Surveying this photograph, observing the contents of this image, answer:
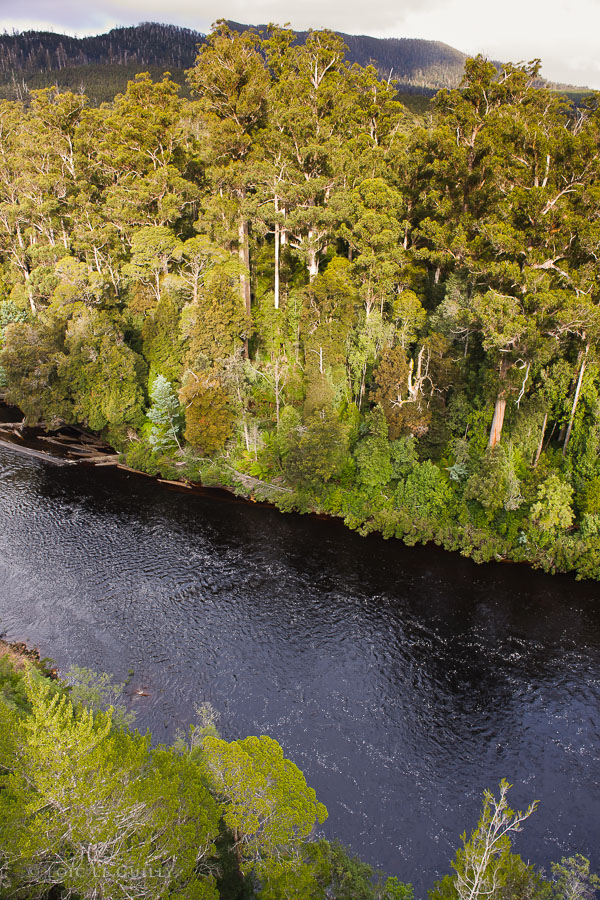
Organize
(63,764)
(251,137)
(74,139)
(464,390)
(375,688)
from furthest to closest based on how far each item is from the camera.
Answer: (74,139)
(251,137)
(464,390)
(375,688)
(63,764)

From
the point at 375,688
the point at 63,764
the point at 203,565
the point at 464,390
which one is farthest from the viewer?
the point at 464,390

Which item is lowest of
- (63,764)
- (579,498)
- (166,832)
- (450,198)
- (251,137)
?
(579,498)

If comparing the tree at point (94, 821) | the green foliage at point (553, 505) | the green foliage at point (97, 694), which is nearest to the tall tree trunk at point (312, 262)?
the green foliage at point (553, 505)

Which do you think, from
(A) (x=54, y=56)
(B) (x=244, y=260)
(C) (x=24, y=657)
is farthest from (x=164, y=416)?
(A) (x=54, y=56)

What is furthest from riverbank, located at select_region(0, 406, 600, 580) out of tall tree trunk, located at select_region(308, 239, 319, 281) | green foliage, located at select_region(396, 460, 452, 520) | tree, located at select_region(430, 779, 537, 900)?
tree, located at select_region(430, 779, 537, 900)

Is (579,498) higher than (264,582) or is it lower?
higher

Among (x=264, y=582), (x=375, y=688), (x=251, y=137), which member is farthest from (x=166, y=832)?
(x=251, y=137)

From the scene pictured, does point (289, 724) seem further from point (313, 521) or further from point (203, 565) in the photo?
point (313, 521)
